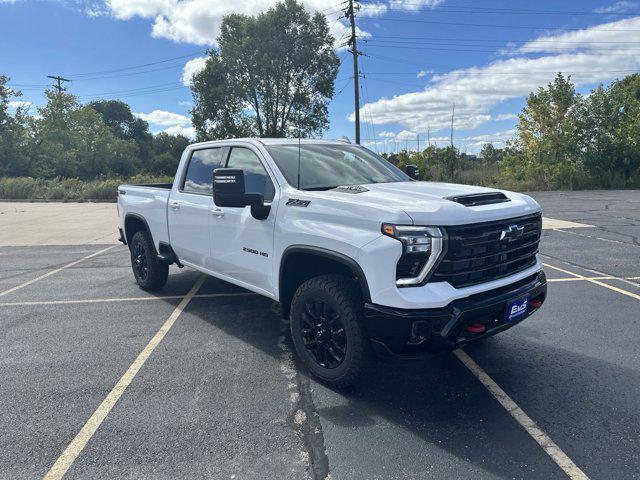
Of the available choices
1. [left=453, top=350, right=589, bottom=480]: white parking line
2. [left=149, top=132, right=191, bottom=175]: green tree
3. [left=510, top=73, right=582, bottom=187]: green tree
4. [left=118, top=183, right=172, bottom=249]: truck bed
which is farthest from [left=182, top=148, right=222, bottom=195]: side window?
[left=149, top=132, right=191, bottom=175]: green tree

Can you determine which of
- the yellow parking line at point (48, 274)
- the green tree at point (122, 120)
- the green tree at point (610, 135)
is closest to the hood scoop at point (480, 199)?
the yellow parking line at point (48, 274)

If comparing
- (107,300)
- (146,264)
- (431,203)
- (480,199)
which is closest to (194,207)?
(146,264)

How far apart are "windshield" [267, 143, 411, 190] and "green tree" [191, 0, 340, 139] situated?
3031 cm

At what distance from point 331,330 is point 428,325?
2.71 feet

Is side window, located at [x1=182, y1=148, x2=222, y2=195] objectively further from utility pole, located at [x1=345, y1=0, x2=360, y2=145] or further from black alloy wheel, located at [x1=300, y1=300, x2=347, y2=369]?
utility pole, located at [x1=345, y1=0, x2=360, y2=145]

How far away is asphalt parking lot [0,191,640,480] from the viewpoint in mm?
2598

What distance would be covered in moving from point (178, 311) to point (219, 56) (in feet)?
107

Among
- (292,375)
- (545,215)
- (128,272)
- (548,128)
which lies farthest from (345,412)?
(548,128)

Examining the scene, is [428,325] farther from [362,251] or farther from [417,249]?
[362,251]

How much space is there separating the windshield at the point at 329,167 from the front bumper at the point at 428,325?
1.37m

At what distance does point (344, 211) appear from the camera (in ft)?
10.3

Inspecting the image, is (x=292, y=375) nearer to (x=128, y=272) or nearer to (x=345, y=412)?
(x=345, y=412)

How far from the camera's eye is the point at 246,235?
404 cm

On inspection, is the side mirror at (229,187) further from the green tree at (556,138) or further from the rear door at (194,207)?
the green tree at (556,138)
